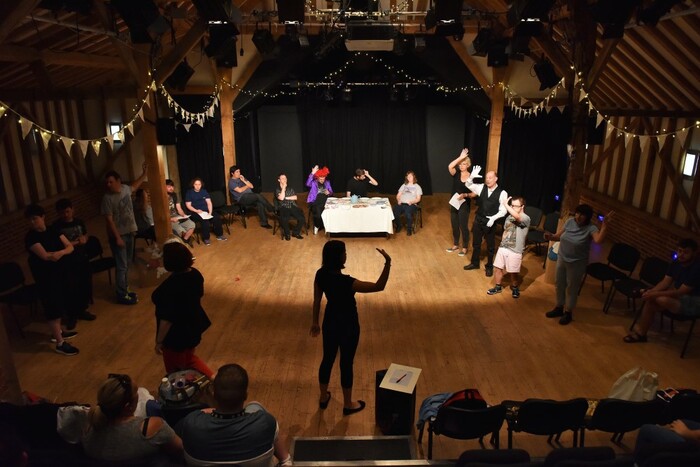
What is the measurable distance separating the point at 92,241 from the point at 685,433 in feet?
20.3

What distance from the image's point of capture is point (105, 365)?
15.3 feet

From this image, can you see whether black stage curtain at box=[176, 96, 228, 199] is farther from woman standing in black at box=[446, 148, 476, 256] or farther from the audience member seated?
the audience member seated

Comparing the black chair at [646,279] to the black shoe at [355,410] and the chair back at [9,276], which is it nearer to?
the black shoe at [355,410]

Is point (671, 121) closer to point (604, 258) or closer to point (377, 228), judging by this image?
point (604, 258)

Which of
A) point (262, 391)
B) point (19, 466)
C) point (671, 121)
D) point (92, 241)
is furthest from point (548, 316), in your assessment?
point (92, 241)

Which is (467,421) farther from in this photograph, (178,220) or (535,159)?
(535,159)

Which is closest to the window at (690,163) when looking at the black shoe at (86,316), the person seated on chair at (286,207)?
the person seated on chair at (286,207)

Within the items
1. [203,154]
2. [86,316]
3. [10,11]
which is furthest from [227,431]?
[203,154]

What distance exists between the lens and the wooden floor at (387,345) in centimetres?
422

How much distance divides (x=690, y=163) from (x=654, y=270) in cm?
265

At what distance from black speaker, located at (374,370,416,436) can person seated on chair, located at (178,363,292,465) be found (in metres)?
1.39

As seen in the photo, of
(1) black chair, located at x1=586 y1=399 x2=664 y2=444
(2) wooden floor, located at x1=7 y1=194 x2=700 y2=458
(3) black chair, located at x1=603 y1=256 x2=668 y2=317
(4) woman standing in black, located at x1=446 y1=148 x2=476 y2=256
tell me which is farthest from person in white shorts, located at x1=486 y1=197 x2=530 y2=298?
(1) black chair, located at x1=586 y1=399 x2=664 y2=444

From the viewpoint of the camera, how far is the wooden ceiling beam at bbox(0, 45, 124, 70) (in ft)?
19.9

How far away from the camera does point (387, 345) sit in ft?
16.6
